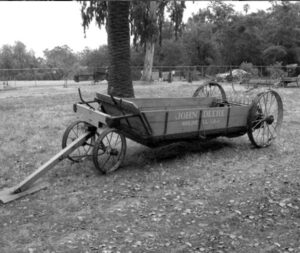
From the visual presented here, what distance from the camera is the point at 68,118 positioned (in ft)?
36.1

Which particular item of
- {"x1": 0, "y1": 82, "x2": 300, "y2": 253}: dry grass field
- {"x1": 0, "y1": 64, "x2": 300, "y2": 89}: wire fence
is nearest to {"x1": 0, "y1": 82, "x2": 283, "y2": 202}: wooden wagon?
{"x1": 0, "y1": 82, "x2": 300, "y2": 253}: dry grass field

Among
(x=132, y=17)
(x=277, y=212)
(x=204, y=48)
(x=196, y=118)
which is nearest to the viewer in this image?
(x=277, y=212)

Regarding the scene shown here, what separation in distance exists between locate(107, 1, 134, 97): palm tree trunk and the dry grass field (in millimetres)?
2869

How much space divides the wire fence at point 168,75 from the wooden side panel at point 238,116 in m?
17.1

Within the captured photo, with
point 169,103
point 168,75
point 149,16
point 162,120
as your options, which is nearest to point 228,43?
point 168,75

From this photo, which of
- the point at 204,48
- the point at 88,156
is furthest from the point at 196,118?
the point at 204,48

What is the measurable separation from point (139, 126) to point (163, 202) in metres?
1.55

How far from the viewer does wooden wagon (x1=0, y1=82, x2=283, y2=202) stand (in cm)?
598

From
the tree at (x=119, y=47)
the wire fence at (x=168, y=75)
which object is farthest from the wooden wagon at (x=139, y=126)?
the wire fence at (x=168, y=75)

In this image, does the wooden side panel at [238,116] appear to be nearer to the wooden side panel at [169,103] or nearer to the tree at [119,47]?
the wooden side panel at [169,103]

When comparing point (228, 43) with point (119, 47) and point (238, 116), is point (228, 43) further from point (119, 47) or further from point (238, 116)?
point (238, 116)

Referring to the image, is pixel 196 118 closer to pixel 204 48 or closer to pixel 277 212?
pixel 277 212

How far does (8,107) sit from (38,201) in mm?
8993

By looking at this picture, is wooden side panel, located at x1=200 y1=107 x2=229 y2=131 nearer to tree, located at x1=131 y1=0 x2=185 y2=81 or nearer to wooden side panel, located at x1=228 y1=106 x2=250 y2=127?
wooden side panel, located at x1=228 y1=106 x2=250 y2=127
